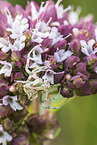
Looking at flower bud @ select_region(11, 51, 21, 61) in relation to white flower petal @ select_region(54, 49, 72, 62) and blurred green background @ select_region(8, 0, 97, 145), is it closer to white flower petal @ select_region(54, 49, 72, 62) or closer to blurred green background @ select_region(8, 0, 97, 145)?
white flower petal @ select_region(54, 49, 72, 62)

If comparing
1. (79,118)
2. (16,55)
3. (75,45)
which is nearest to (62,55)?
(75,45)

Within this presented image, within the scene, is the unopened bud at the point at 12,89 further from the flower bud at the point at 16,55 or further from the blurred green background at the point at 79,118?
the blurred green background at the point at 79,118

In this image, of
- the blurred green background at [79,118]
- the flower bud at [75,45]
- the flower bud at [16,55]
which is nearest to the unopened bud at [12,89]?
the flower bud at [16,55]

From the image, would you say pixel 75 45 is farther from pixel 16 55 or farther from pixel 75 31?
pixel 16 55

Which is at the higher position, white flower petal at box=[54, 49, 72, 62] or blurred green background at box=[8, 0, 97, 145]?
white flower petal at box=[54, 49, 72, 62]

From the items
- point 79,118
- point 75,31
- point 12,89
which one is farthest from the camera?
point 79,118

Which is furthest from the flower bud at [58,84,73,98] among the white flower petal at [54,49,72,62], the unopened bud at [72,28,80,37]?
the unopened bud at [72,28,80,37]

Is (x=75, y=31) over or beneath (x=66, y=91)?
over

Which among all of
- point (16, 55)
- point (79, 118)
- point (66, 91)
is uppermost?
point (16, 55)
